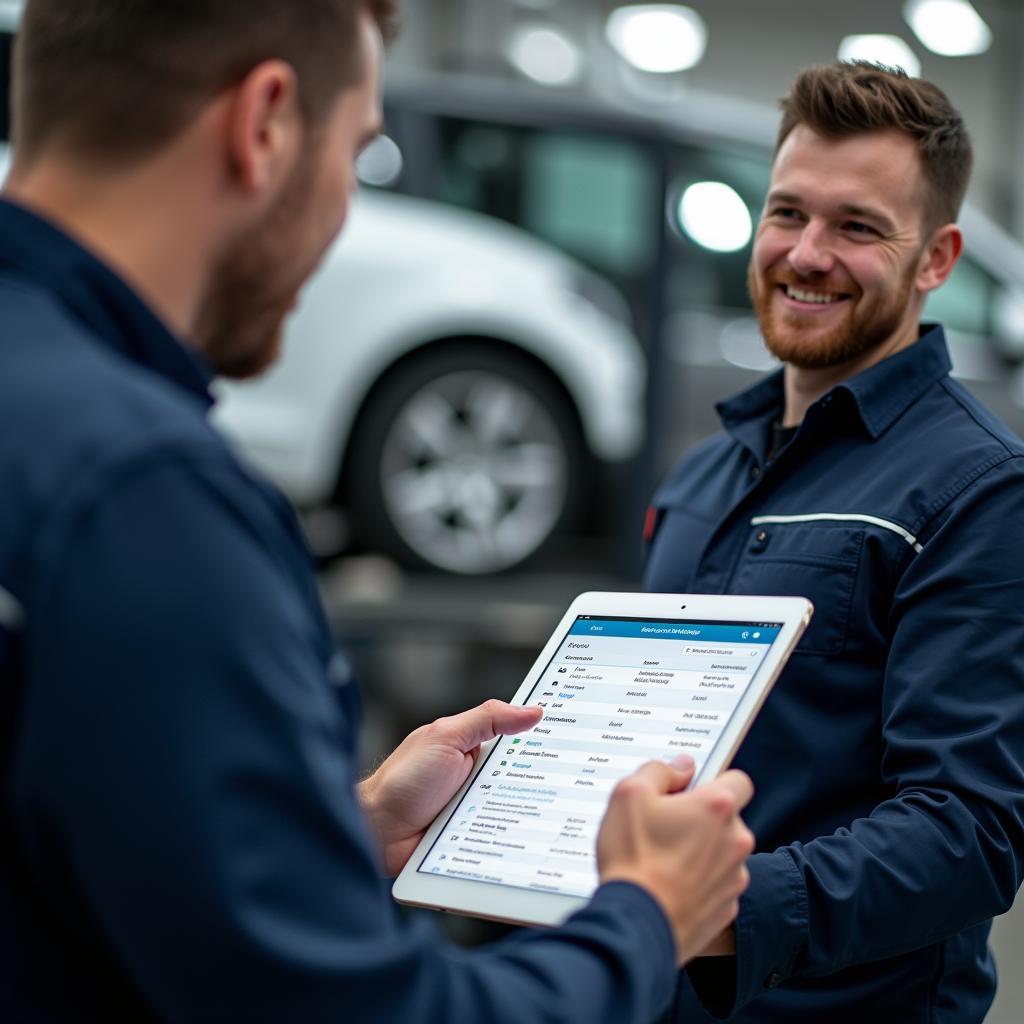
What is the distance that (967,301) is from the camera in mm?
4391

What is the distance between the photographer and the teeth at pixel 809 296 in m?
1.65

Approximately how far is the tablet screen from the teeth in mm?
520

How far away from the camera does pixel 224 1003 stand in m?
0.71

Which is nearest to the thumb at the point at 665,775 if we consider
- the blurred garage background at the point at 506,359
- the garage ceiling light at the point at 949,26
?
the blurred garage background at the point at 506,359

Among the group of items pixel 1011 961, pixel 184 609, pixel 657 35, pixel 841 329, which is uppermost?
pixel 657 35

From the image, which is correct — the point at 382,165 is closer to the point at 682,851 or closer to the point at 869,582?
the point at 869,582

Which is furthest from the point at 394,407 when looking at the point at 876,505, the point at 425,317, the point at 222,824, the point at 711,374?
the point at 222,824

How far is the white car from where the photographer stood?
12.1 feet

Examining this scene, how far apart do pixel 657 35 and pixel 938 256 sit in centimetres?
936

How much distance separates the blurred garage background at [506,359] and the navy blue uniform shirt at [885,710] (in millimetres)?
1896

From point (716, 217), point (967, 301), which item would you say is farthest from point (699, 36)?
point (716, 217)

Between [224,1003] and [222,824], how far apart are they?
0.10 metres

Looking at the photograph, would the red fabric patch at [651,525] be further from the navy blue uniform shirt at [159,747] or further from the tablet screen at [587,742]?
the navy blue uniform shirt at [159,747]

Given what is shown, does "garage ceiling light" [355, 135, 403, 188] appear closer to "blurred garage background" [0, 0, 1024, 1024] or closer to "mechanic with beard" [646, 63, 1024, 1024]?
"blurred garage background" [0, 0, 1024, 1024]
